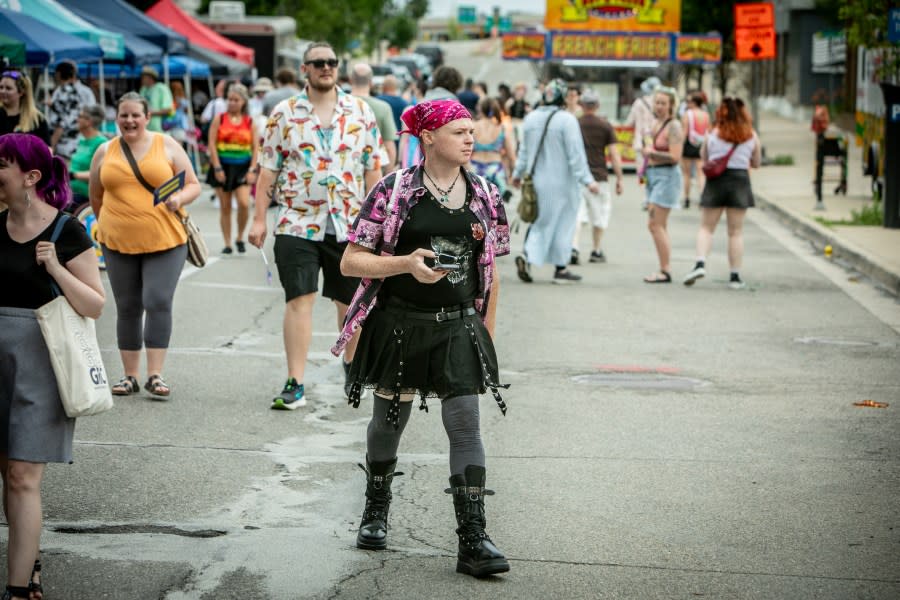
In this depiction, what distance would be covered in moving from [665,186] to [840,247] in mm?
3618

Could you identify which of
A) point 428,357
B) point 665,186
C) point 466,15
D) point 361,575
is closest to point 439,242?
point 428,357

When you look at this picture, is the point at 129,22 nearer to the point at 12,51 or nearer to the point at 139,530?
the point at 12,51

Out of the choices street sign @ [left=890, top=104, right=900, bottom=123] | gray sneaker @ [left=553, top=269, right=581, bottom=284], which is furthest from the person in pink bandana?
street sign @ [left=890, top=104, right=900, bottom=123]

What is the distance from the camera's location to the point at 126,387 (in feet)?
27.0

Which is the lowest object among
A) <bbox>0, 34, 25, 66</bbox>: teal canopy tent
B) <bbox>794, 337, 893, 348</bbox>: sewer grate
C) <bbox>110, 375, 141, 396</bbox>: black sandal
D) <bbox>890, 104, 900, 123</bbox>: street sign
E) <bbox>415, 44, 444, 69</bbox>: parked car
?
<bbox>794, 337, 893, 348</bbox>: sewer grate

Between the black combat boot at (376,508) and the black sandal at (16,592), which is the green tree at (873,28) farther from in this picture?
the black sandal at (16,592)

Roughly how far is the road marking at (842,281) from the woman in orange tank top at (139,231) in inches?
233

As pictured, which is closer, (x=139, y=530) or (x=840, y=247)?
(x=139, y=530)

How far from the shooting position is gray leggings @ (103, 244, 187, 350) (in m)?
8.18

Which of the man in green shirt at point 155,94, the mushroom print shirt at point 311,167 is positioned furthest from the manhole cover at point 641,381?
the man in green shirt at point 155,94

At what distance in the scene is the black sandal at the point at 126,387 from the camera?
821cm

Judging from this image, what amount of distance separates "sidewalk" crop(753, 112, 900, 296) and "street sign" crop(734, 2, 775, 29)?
297 cm

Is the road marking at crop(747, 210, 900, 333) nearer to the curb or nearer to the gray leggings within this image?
the curb

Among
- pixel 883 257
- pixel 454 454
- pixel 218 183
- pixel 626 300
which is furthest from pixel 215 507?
pixel 883 257
